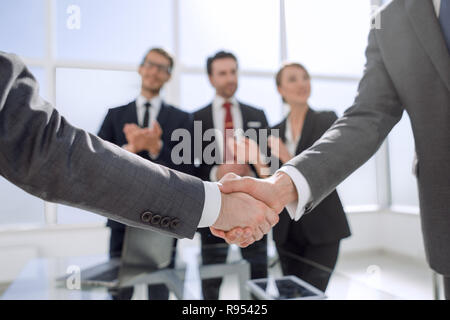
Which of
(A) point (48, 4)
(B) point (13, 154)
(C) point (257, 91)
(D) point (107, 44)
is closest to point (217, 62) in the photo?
(C) point (257, 91)

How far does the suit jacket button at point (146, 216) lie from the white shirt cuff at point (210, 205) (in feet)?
0.36

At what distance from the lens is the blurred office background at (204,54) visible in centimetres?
72

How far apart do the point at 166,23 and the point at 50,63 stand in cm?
32

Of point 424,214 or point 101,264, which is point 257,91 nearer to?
point 424,214

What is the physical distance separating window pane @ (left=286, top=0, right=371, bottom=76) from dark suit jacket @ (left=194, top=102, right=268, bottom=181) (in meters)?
0.18

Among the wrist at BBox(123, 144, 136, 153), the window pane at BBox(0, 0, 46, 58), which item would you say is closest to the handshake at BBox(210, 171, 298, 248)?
the wrist at BBox(123, 144, 136, 153)

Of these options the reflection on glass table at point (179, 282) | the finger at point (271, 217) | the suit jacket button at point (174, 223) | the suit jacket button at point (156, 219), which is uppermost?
the suit jacket button at point (156, 219)

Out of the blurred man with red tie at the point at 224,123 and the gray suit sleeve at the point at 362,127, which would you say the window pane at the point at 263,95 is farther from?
the gray suit sleeve at the point at 362,127

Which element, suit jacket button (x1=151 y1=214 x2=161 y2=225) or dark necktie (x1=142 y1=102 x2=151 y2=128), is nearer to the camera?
suit jacket button (x1=151 y1=214 x2=161 y2=225)

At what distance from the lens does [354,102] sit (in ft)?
2.77

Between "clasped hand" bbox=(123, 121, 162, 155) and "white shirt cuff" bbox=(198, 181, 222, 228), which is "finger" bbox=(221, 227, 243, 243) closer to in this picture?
"white shirt cuff" bbox=(198, 181, 222, 228)

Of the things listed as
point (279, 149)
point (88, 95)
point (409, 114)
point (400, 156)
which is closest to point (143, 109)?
point (88, 95)

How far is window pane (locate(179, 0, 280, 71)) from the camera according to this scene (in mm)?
821

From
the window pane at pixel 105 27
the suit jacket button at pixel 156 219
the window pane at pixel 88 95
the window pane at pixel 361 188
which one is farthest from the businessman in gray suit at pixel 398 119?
the window pane at pixel 105 27
